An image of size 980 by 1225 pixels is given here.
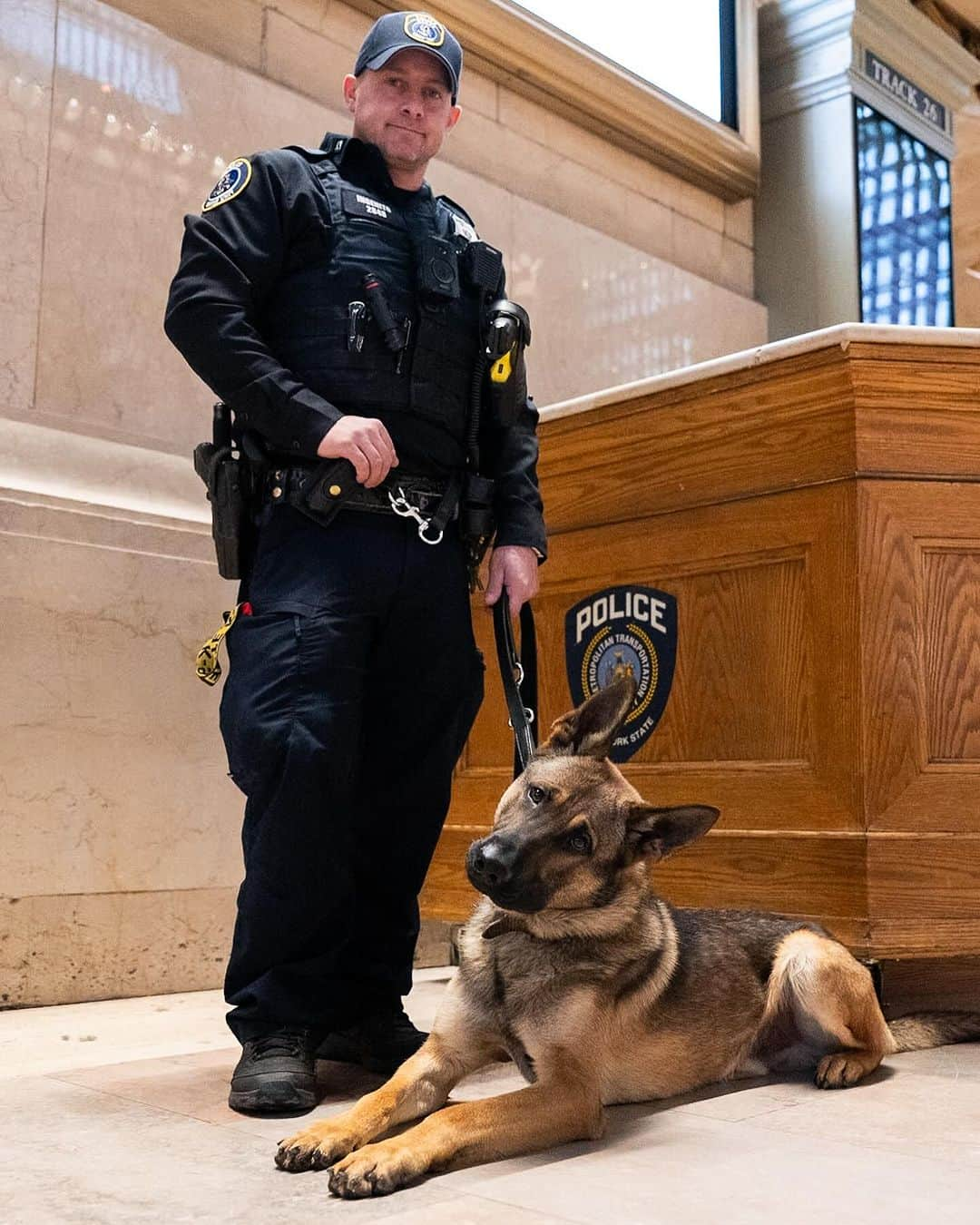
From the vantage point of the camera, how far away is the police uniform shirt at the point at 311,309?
217 centimetres

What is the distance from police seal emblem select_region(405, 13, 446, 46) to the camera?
2291 mm

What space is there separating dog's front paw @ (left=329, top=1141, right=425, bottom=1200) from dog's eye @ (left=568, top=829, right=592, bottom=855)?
501 mm

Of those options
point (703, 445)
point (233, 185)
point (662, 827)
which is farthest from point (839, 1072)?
point (233, 185)

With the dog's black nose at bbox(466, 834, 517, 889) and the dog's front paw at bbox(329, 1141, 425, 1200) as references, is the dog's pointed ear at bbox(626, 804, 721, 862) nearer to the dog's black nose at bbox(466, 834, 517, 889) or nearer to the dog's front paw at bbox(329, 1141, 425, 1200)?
the dog's black nose at bbox(466, 834, 517, 889)

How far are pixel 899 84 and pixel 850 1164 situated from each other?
5.47m

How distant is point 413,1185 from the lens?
5.44 ft

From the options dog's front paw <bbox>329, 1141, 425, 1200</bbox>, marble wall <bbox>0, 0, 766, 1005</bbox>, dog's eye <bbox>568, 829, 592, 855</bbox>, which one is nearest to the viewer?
dog's front paw <bbox>329, 1141, 425, 1200</bbox>

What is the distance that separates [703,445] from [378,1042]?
1.53 meters

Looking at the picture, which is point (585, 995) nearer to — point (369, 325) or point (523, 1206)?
point (523, 1206)

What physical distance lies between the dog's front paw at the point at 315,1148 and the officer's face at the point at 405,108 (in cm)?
165

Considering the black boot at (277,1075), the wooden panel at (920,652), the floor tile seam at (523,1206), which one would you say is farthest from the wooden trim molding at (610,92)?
the floor tile seam at (523,1206)

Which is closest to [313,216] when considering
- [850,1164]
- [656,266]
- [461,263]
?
[461,263]

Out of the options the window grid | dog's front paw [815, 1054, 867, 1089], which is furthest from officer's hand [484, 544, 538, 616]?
the window grid

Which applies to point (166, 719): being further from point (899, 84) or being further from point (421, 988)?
point (899, 84)
